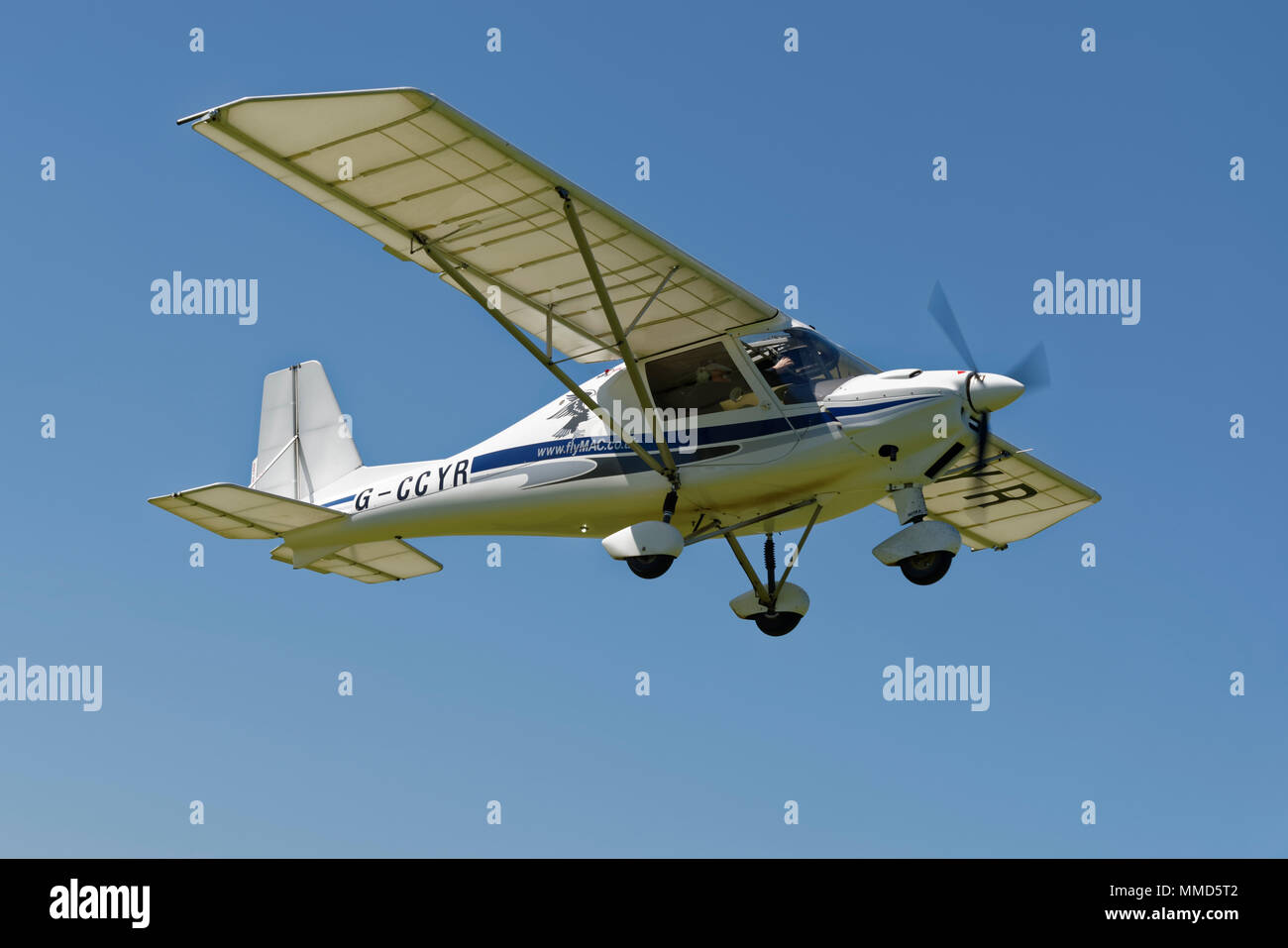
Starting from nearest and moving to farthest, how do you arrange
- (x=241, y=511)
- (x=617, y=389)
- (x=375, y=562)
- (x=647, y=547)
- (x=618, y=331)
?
(x=647, y=547), (x=618, y=331), (x=617, y=389), (x=241, y=511), (x=375, y=562)

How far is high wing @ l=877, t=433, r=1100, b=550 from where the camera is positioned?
2058 centimetres

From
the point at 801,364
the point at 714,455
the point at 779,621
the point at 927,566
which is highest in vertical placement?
the point at 801,364

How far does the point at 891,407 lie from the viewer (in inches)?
642

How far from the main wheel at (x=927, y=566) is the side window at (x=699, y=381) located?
241 cm

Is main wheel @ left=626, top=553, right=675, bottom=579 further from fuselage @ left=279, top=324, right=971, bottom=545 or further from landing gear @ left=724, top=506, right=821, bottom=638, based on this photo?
landing gear @ left=724, top=506, right=821, bottom=638

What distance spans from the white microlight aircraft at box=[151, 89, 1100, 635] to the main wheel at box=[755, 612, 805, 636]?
0.07 ft

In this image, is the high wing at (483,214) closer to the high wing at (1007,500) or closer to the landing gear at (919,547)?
the landing gear at (919,547)

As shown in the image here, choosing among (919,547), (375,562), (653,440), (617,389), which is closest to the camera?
(919,547)

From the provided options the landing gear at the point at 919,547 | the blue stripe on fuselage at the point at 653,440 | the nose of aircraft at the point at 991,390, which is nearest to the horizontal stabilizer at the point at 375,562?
the blue stripe on fuselage at the point at 653,440

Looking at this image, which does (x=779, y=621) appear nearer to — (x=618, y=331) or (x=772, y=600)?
(x=772, y=600)

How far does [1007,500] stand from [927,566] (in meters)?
5.43

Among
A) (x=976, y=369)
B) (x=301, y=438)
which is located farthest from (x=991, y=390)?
(x=301, y=438)

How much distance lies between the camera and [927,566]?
53.2ft

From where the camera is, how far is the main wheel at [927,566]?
1616 cm
